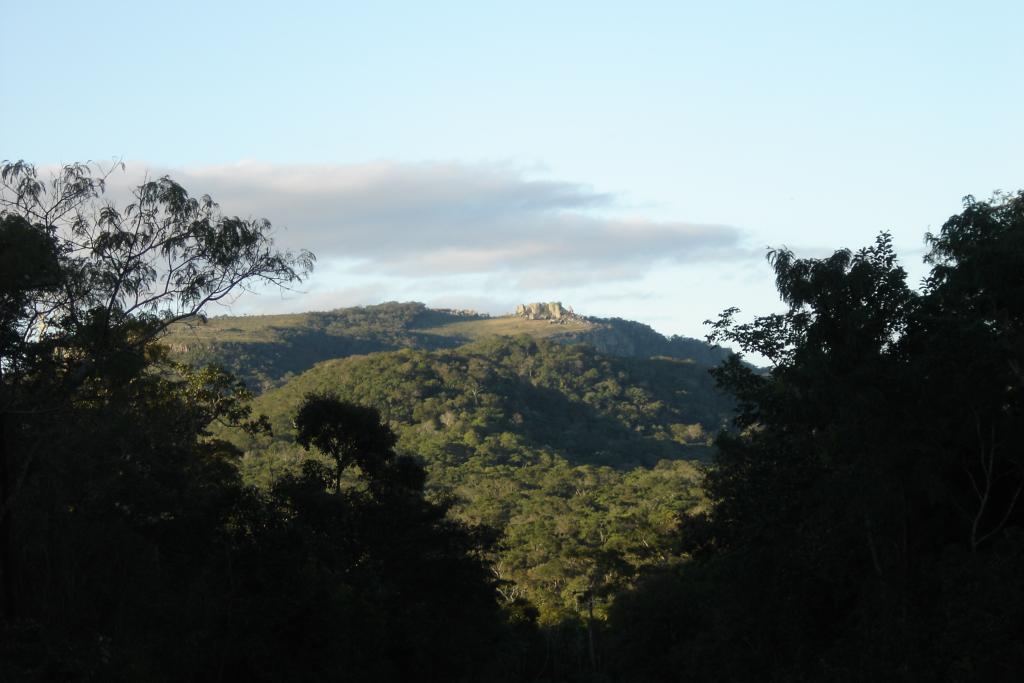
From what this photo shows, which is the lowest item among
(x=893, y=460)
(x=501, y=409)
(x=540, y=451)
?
(x=540, y=451)

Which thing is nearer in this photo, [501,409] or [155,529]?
[155,529]

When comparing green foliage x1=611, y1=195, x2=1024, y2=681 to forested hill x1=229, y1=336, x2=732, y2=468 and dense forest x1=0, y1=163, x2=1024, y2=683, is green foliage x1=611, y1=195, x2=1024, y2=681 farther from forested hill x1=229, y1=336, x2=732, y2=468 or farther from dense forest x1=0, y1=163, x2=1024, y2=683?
forested hill x1=229, y1=336, x2=732, y2=468

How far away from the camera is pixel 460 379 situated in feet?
565

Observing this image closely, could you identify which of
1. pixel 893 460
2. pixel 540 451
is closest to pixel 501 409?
pixel 540 451

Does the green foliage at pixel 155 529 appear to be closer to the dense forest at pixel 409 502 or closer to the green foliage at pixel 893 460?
the dense forest at pixel 409 502

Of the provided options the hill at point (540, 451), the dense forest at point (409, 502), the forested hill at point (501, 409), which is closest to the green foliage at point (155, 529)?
the dense forest at point (409, 502)

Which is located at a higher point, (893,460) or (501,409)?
(501,409)

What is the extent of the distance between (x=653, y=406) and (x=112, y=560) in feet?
548

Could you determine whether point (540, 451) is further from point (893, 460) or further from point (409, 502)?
point (893, 460)

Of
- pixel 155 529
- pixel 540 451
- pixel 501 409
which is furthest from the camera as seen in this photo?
pixel 501 409

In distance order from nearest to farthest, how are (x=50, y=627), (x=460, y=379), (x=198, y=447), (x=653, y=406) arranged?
(x=50, y=627) < (x=198, y=447) < (x=460, y=379) < (x=653, y=406)

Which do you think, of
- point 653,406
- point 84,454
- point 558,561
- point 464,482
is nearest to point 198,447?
point 84,454

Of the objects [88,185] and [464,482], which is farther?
[464,482]

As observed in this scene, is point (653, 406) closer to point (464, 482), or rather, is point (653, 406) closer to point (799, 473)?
point (464, 482)
